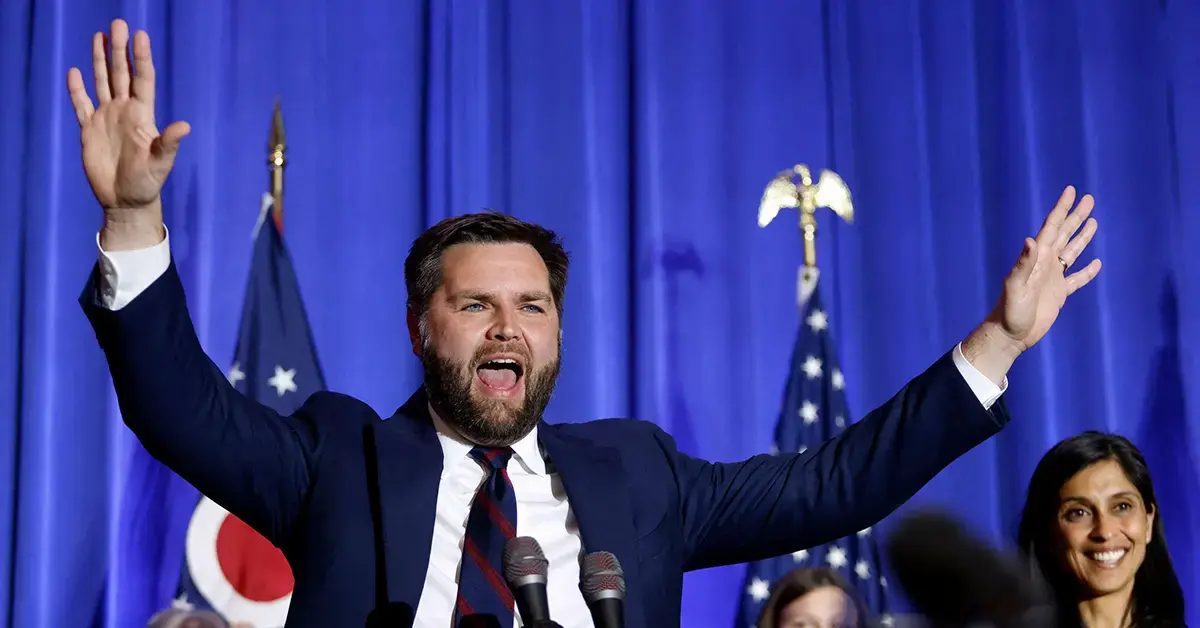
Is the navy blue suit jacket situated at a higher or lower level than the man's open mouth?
lower

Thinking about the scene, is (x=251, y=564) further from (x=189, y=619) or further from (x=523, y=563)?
(x=523, y=563)

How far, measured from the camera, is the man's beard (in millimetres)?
1858

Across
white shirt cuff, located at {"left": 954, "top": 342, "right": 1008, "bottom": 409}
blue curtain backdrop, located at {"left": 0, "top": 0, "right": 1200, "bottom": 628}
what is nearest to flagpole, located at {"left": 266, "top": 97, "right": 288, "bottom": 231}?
blue curtain backdrop, located at {"left": 0, "top": 0, "right": 1200, "bottom": 628}

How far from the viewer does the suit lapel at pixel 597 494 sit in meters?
1.75

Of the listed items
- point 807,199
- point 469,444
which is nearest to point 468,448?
point 469,444

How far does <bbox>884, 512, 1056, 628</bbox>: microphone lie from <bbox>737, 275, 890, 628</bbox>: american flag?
Answer: 233 centimetres

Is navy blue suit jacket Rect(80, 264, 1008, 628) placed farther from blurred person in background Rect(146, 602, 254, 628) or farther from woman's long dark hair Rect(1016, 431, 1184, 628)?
blurred person in background Rect(146, 602, 254, 628)

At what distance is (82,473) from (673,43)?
218 cm

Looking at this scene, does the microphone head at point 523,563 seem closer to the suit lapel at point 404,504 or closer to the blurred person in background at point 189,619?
the suit lapel at point 404,504

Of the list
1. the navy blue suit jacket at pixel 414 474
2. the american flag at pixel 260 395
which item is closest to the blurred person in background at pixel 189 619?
the american flag at pixel 260 395

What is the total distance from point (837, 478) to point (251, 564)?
191 cm

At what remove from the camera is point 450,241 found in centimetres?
202

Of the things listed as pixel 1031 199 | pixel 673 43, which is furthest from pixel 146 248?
pixel 1031 199

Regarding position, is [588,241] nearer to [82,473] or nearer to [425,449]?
[82,473]
